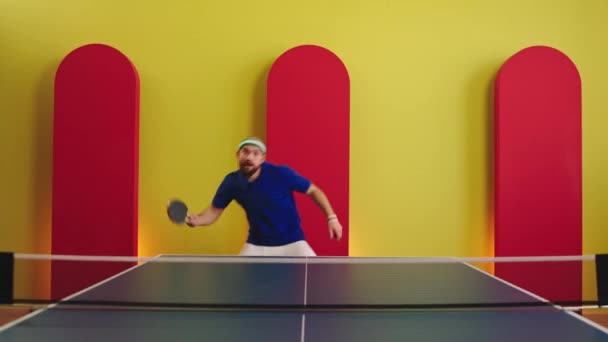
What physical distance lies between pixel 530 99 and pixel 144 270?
3375 millimetres

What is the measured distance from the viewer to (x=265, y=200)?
12.7ft

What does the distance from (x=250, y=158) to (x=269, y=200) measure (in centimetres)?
32

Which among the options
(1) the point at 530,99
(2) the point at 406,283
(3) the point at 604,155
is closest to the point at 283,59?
(1) the point at 530,99

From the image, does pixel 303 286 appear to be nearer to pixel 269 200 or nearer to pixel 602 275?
pixel 602 275

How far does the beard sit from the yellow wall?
916 mm

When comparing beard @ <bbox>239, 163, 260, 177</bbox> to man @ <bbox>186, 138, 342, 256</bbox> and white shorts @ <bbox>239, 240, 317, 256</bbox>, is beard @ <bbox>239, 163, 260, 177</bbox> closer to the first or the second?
man @ <bbox>186, 138, 342, 256</bbox>

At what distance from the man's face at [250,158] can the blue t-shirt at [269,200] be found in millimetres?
69

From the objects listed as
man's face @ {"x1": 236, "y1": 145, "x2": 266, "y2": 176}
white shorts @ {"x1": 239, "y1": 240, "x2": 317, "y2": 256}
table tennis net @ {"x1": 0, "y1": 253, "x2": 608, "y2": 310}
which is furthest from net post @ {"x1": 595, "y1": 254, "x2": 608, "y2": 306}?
man's face @ {"x1": 236, "y1": 145, "x2": 266, "y2": 176}

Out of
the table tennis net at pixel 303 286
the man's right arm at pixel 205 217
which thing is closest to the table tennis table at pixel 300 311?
the table tennis net at pixel 303 286

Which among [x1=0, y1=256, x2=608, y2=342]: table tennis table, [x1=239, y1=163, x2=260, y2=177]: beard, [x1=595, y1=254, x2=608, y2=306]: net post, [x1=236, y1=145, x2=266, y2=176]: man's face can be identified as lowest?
[x1=0, y1=256, x2=608, y2=342]: table tennis table

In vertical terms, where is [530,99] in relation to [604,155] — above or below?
above

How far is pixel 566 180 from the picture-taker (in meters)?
4.59

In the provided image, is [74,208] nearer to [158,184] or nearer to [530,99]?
[158,184]

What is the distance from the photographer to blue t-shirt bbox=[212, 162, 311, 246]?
388 cm
